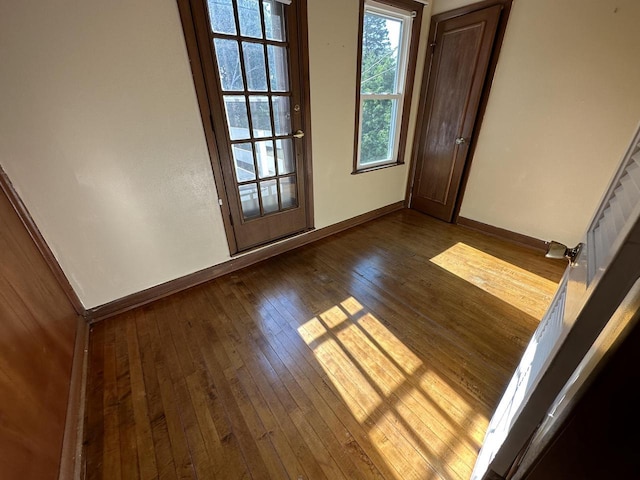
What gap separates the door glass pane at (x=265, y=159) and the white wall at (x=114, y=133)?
0.42 m

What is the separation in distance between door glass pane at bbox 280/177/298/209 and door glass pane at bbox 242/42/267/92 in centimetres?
74

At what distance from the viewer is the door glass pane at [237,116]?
1900mm

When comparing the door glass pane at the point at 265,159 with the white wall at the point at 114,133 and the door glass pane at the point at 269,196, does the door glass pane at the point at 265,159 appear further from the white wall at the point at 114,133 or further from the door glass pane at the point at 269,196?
the white wall at the point at 114,133

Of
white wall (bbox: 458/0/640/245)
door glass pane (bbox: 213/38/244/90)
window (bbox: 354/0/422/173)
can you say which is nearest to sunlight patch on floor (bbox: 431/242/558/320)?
white wall (bbox: 458/0/640/245)

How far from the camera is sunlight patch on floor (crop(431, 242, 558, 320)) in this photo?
1903 mm

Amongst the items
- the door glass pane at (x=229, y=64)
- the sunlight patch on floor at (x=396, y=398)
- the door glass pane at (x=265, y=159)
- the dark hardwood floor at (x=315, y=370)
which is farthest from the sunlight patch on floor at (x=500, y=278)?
the door glass pane at (x=229, y=64)

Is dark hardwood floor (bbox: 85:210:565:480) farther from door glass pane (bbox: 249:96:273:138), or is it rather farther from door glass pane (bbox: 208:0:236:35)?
door glass pane (bbox: 208:0:236:35)

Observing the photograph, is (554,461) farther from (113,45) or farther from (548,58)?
(548,58)

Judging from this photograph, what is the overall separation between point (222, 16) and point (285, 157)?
1000 mm

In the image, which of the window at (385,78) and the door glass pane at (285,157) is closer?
the door glass pane at (285,157)

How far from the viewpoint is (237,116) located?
196cm

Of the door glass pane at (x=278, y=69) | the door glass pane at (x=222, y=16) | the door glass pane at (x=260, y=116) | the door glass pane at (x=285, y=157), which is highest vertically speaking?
the door glass pane at (x=222, y=16)

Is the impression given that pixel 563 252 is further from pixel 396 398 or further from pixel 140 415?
pixel 140 415

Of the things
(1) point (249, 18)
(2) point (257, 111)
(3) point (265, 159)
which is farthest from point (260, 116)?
(1) point (249, 18)
